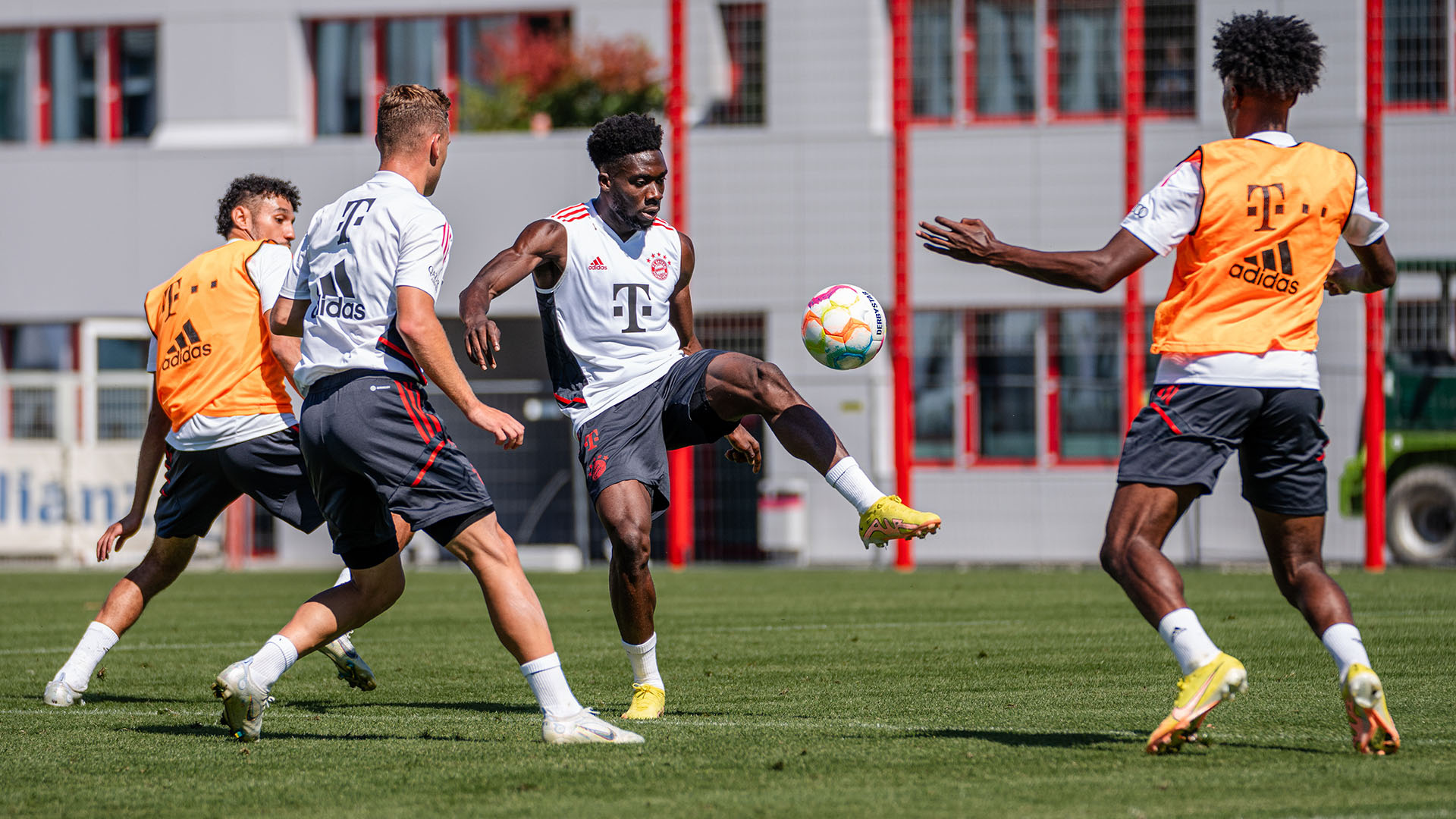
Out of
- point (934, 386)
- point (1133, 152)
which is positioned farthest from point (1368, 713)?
point (934, 386)

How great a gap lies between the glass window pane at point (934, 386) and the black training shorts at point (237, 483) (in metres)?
14.8

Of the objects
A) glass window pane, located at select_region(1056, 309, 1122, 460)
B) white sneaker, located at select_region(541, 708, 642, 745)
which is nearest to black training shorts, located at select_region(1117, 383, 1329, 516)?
white sneaker, located at select_region(541, 708, 642, 745)

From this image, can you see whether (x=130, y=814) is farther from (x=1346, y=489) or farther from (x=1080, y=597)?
(x=1346, y=489)

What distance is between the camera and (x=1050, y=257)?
534cm

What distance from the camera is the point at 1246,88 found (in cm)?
548

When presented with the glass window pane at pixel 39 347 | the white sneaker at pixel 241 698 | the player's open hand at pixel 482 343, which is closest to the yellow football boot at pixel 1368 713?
the player's open hand at pixel 482 343

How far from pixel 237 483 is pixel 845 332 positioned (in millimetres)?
2699

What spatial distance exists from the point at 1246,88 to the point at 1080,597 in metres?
7.67

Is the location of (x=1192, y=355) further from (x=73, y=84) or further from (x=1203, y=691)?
(x=73, y=84)

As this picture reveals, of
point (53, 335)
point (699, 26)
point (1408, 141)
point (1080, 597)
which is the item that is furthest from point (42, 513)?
point (1408, 141)

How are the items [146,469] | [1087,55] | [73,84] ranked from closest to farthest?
[146,469] → [1087,55] → [73,84]

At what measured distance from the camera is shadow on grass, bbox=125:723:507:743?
6000 millimetres

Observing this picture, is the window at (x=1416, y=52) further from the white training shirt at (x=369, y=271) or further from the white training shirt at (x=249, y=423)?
the white training shirt at (x=369, y=271)

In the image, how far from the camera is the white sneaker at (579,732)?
5594mm
